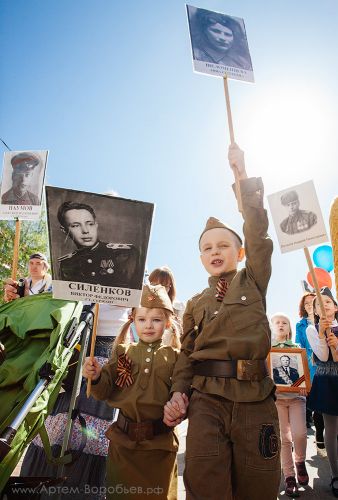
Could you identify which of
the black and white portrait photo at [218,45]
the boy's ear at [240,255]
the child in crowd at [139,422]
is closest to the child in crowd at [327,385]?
the boy's ear at [240,255]

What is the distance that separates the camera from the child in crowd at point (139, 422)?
87.9 inches

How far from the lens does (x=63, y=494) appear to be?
2.67m

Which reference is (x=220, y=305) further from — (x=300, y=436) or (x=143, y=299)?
(x=300, y=436)

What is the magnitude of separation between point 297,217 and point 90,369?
9.01 ft

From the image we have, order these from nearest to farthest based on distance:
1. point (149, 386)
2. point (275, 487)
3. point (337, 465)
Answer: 1. point (275, 487)
2. point (149, 386)
3. point (337, 465)

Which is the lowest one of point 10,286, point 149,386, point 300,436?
point 300,436

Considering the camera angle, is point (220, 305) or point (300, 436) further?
point (300, 436)

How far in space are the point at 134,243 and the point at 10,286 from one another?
1.56m

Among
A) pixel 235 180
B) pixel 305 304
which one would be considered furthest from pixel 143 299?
pixel 305 304

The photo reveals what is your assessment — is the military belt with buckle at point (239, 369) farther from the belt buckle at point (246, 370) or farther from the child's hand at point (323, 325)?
the child's hand at point (323, 325)

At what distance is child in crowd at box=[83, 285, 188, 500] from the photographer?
2.23 metres

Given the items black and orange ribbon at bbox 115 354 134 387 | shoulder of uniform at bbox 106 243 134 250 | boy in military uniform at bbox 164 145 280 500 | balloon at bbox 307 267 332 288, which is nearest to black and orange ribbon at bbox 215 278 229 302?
boy in military uniform at bbox 164 145 280 500

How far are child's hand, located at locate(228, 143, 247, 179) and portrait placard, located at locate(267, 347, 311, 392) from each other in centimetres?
258

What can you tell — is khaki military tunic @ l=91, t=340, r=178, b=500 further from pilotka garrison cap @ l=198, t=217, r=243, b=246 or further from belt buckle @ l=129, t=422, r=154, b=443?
pilotka garrison cap @ l=198, t=217, r=243, b=246
